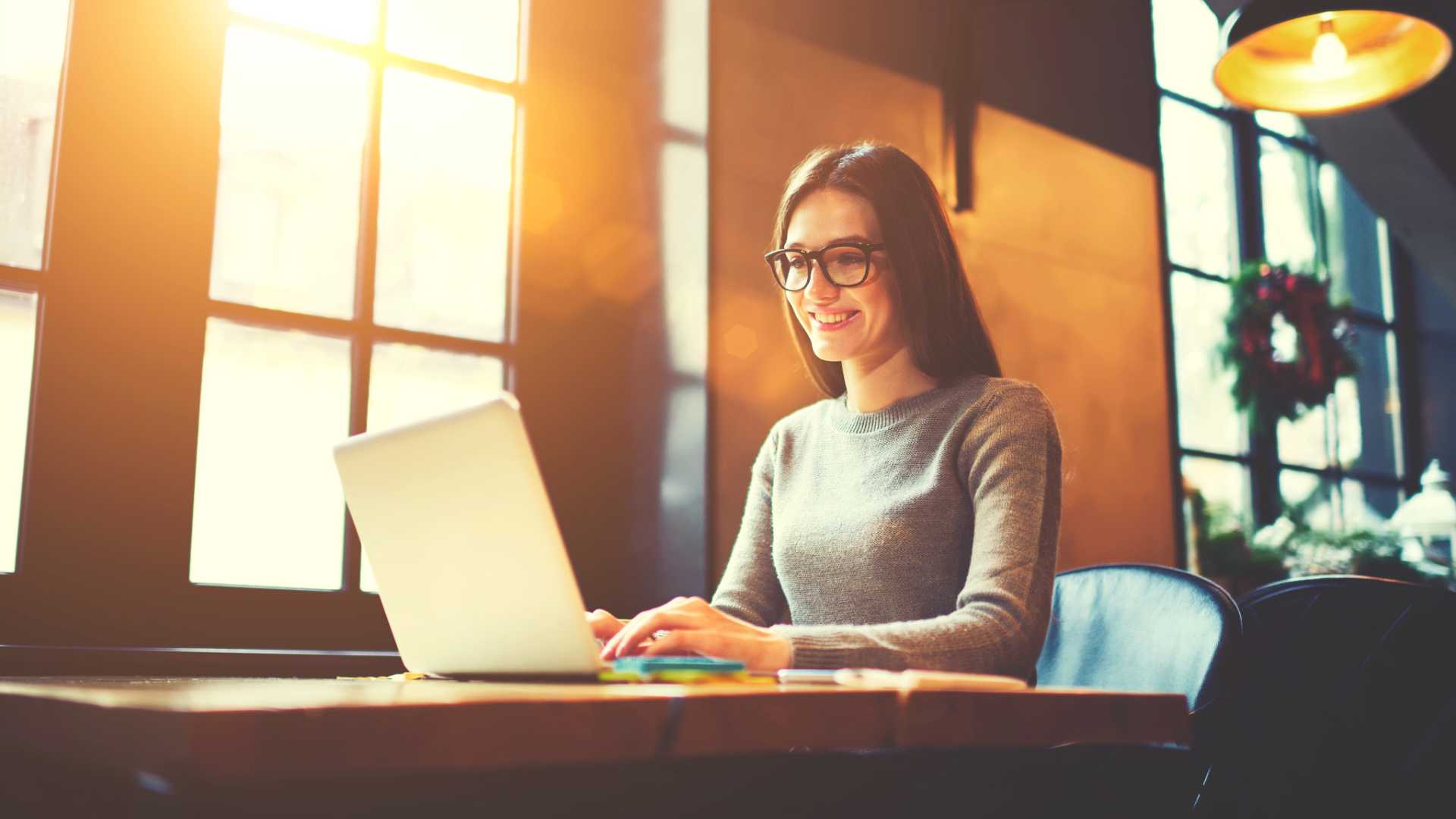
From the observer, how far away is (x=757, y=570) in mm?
1745

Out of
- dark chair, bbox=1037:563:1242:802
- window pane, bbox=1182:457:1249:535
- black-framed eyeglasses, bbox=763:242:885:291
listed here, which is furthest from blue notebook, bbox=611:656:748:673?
window pane, bbox=1182:457:1249:535

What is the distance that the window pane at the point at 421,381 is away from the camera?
2055 mm

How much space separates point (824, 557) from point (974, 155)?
160 centimetres

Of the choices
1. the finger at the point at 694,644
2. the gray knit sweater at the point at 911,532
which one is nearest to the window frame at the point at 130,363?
the gray knit sweater at the point at 911,532

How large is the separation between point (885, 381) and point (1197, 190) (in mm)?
2980

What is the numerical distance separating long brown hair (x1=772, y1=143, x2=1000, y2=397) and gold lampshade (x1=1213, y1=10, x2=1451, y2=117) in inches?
40.6

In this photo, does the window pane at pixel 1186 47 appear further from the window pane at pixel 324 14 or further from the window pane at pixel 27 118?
the window pane at pixel 27 118

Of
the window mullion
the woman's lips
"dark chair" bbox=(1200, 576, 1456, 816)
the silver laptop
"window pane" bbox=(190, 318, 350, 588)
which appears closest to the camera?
the silver laptop

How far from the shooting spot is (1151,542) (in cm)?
321

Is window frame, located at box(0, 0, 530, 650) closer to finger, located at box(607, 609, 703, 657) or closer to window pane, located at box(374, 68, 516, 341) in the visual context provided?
window pane, located at box(374, 68, 516, 341)

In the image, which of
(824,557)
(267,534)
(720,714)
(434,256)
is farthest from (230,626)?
(720,714)

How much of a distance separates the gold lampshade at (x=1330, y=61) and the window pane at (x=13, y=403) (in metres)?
2.11

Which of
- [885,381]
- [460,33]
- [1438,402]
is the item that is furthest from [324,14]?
[1438,402]

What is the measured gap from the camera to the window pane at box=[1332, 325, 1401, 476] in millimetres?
4566
